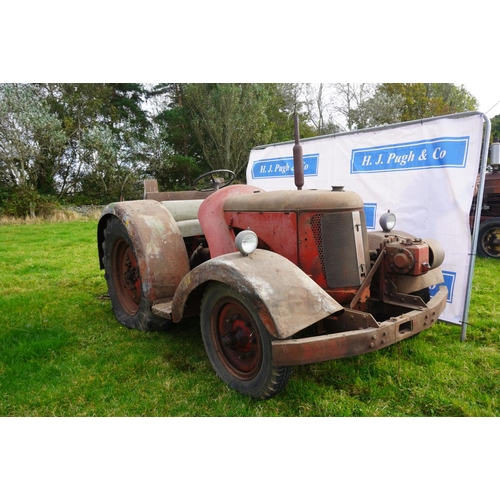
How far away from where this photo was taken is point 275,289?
2588 mm

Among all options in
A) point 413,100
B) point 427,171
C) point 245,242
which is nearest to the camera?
point 245,242

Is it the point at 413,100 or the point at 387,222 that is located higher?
the point at 413,100

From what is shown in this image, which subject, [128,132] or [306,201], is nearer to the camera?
[306,201]

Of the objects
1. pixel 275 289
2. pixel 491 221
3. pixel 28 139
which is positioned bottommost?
pixel 491 221

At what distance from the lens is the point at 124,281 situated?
4.52m

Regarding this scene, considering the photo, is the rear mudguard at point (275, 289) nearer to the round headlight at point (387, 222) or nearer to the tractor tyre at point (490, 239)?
the round headlight at point (387, 222)

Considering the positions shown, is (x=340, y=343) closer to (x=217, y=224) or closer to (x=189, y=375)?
(x=189, y=375)

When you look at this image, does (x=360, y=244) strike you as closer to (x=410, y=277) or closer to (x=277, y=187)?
(x=410, y=277)

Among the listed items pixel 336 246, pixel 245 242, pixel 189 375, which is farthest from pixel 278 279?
pixel 189 375

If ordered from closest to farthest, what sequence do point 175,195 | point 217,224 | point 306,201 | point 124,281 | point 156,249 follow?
point 306,201, point 217,224, point 156,249, point 124,281, point 175,195

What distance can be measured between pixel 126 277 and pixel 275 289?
2.32m

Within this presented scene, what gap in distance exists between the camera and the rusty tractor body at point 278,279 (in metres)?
2.57

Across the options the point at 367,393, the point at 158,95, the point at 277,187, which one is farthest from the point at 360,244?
the point at 158,95

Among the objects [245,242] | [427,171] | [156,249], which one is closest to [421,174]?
[427,171]
